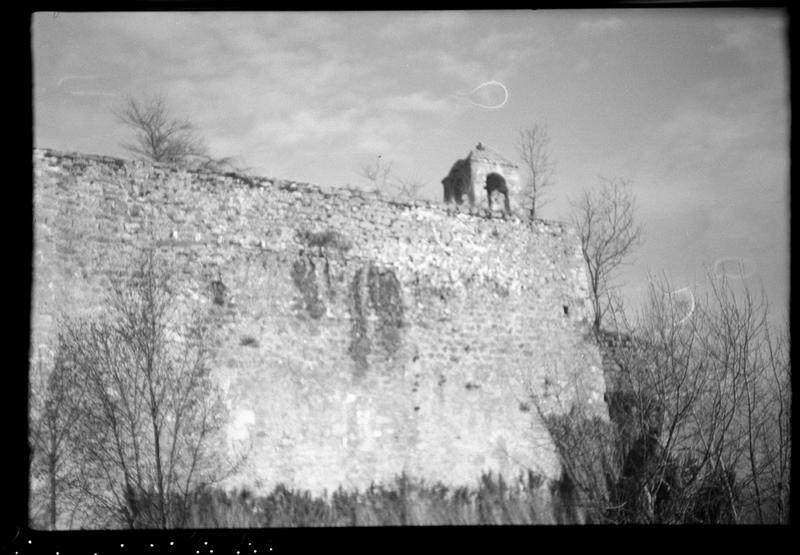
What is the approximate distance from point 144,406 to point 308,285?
8.22 feet

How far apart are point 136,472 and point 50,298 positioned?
2135 mm

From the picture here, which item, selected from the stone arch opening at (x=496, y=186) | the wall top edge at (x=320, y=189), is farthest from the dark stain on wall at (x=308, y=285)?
the stone arch opening at (x=496, y=186)

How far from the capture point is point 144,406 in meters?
8.30

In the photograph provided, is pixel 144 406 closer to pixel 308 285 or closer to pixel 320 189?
pixel 308 285

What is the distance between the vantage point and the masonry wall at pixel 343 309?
8.59 metres

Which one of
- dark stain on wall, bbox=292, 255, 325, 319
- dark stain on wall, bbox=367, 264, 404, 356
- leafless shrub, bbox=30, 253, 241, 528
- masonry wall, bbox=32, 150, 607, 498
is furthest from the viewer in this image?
dark stain on wall, bbox=367, 264, 404, 356

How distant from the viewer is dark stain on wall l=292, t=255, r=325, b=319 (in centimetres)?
948

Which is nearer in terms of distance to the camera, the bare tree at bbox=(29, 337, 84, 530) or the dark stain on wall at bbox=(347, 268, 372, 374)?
the bare tree at bbox=(29, 337, 84, 530)

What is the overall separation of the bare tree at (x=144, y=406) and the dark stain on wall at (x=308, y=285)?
134 cm

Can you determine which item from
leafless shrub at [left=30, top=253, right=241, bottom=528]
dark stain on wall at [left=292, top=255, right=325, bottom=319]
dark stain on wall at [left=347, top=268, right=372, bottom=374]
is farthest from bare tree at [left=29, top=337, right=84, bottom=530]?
dark stain on wall at [left=347, top=268, right=372, bottom=374]

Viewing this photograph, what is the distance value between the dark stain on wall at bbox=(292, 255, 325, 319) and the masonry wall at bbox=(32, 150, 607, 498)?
0.06 feet

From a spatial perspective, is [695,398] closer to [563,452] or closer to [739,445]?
[739,445]

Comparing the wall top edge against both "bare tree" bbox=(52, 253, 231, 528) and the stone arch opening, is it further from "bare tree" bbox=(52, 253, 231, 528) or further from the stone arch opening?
the stone arch opening

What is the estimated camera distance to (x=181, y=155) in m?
14.5
